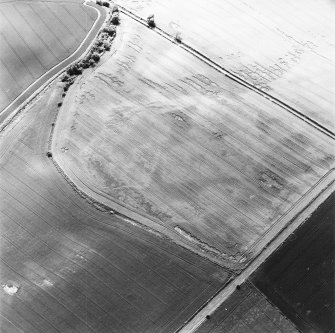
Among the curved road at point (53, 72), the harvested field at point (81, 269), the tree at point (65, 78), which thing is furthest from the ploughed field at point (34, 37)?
the harvested field at point (81, 269)

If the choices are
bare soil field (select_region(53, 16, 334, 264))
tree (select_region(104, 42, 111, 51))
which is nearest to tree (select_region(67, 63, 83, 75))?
bare soil field (select_region(53, 16, 334, 264))

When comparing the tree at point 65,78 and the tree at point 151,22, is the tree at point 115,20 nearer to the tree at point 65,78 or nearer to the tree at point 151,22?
the tree at point 151,22

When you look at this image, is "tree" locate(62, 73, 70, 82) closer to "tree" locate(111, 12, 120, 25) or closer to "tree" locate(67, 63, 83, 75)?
"tree" locate(67, 63, 83, 75)

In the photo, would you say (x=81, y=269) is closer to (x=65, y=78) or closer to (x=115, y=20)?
(x=65, y=78)

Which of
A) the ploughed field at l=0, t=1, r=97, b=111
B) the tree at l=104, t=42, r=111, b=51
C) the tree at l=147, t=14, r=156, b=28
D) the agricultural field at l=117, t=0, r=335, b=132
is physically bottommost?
the ploughed field at l=0, t=1, r=97, b=111

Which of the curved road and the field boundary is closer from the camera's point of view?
the field boundary
